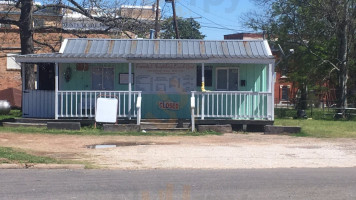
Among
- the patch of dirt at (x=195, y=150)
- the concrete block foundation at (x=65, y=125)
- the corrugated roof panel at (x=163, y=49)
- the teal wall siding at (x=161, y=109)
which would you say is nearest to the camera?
the patch of dirt at (x=195, y=150)

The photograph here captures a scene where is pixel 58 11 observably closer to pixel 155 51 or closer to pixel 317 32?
pixel 155 51

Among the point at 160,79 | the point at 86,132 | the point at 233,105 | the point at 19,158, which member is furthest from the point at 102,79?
the point at 19,158

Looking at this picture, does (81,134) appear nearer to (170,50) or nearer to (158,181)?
(170,50)

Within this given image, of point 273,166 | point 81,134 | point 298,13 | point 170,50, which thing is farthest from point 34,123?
point 298,13

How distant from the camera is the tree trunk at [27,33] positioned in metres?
25.0

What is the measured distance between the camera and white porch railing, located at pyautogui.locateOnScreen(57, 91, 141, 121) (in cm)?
1997

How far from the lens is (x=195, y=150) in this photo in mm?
14516

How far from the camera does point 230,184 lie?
31.3 feet

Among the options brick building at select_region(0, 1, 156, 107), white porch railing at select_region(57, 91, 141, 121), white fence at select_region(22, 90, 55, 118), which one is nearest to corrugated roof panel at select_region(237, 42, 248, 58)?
white porch railing at select_region(57, 91, 141, 121)

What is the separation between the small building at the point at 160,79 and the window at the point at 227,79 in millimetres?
41

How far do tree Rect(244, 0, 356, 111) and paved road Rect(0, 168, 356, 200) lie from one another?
19.1 m

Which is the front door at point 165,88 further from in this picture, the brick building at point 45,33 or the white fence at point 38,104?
the brick building at point 45,33

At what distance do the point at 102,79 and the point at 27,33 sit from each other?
6.39 metres

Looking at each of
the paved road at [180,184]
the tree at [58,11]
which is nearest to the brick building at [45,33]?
the tree at [58,11]
